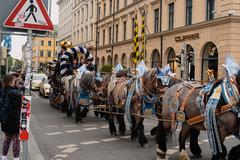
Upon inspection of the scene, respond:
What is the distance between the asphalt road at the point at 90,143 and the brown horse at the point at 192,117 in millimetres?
569

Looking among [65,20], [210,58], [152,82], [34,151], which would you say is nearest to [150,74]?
[152,82]

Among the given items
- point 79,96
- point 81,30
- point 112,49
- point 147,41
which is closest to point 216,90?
point 79,96

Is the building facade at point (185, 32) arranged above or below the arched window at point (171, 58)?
above

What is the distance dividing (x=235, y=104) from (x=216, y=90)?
425 mm

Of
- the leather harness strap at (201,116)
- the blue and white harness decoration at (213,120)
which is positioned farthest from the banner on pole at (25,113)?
the leather harness strap at (201,116)

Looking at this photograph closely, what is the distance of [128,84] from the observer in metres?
10.8

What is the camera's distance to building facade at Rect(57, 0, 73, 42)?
79.2m

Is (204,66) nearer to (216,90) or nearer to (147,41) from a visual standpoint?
(147,41)

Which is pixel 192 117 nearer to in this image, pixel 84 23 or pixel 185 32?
pixel 185 32

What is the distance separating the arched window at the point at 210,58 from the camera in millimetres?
26953


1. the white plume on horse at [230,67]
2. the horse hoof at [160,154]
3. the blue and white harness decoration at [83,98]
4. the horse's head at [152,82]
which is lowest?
the horse hoof at [160,154]

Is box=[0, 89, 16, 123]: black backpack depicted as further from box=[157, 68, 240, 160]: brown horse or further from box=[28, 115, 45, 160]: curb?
box=[157, 68, 240, 160]: brown horse

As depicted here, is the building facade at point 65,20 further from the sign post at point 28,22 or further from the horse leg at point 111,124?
the sign post at point 28,22

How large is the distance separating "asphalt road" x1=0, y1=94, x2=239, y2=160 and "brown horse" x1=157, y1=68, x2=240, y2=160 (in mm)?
569
